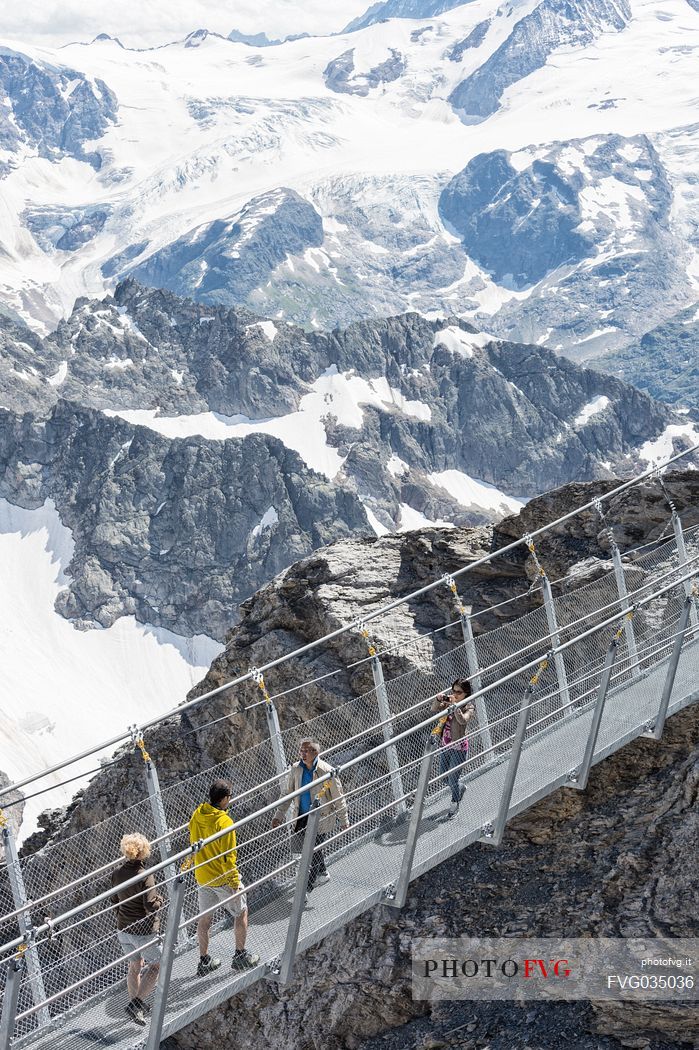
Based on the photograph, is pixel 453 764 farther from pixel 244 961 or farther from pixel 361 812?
pixel 244 961

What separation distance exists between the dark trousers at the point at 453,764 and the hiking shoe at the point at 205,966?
3164 mm

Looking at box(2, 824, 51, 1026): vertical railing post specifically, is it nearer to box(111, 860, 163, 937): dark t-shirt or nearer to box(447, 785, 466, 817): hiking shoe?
box(111, 860, 163, 937): dark t-shirt

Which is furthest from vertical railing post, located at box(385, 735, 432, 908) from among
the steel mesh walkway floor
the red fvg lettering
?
the red fvg lettering

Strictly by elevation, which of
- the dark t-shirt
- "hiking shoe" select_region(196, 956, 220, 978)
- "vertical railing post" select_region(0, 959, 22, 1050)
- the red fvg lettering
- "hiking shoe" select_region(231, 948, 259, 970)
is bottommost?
the red fvg lettering

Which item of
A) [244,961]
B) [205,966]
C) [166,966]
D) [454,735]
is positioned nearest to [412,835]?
[454,735]

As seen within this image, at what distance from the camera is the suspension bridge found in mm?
12422

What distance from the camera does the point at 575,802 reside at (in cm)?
1473

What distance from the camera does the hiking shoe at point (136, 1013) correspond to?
40.3ft

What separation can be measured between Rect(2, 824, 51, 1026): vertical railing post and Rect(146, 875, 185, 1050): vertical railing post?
1.26 meters

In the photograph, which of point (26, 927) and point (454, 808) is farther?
point (454, 808)

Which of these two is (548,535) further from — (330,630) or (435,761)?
(435,761)

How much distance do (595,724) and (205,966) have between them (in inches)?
186

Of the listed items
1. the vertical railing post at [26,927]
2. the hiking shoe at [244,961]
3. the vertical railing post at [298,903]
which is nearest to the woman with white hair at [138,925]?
the hiking shoe at [244,961]

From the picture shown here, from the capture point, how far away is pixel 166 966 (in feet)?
38.3
